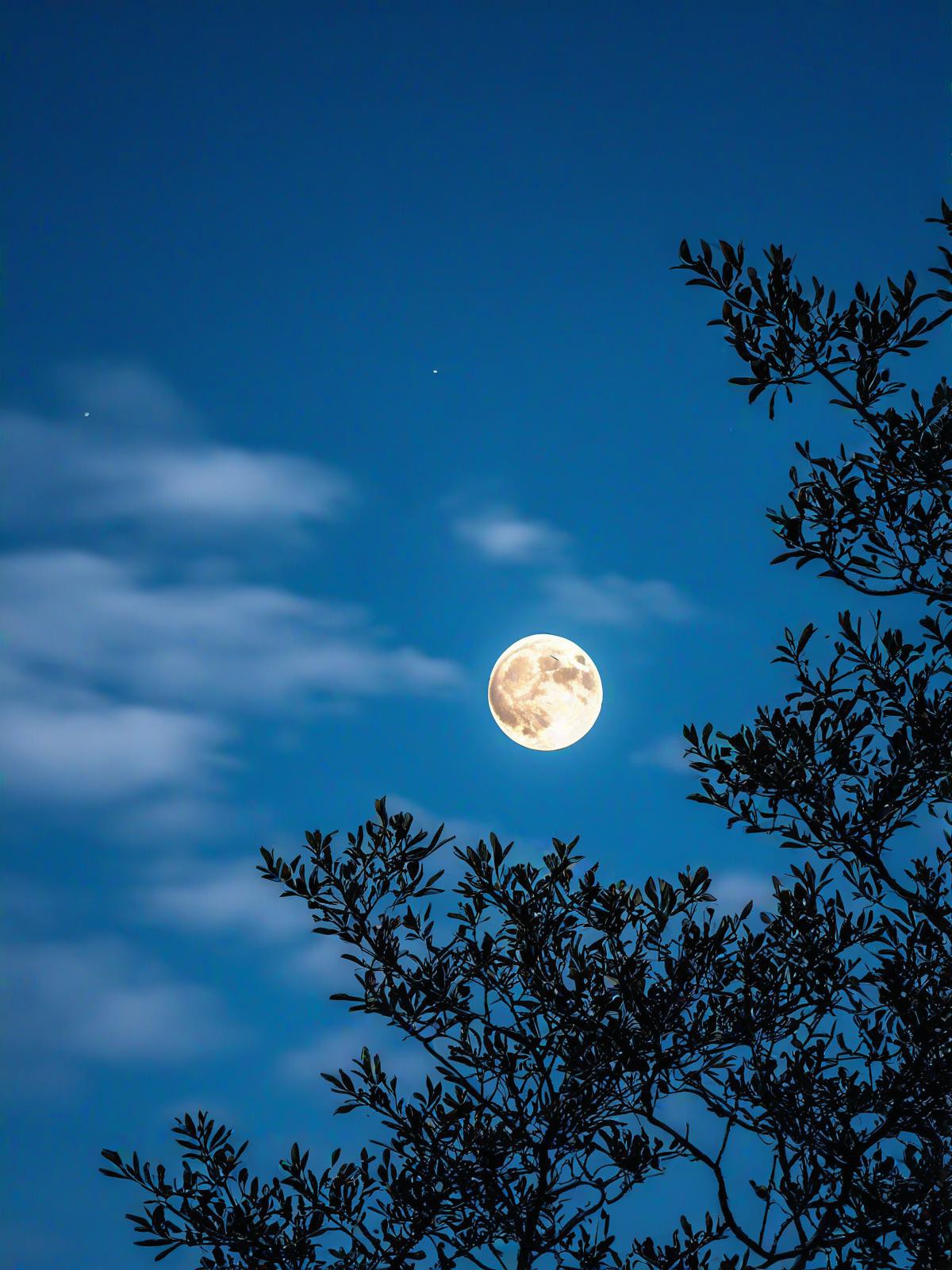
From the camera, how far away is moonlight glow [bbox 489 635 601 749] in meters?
15.2

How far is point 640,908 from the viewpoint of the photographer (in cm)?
905

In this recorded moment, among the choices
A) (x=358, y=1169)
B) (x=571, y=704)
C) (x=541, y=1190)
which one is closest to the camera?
(x=541, y=1190)

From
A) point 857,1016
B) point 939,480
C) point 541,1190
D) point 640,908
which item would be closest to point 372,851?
point 640,908

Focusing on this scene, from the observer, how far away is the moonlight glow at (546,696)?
15.2m

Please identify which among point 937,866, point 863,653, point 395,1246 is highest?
point 863,653

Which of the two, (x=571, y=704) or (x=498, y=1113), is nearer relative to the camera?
(x=498, y=1113)

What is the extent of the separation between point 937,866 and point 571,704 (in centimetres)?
724

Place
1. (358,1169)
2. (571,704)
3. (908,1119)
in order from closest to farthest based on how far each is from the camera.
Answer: (908,1119) → (358,1169) → (571,704)

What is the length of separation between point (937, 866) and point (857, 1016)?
136cm

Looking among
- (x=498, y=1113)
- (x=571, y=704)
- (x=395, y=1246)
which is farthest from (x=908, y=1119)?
(x=571, y=704)

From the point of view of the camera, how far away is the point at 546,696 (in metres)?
15.2

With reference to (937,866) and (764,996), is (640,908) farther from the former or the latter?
(937,866)

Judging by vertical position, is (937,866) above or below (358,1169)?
above

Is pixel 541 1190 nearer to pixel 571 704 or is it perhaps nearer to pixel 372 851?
pixel 372 851
